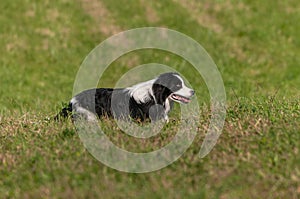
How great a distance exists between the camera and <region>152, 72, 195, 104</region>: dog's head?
1037cm

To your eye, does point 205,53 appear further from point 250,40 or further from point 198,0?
point 198,0

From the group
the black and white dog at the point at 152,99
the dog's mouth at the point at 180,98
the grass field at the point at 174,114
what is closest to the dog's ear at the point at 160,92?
the black and white dog at the point at 152,99

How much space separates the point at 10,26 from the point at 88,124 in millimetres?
17070

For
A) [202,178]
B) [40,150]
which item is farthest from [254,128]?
[40,150]

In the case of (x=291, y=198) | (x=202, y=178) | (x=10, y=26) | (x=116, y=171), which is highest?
(x=10, y=26)

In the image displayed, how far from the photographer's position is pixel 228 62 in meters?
22.4

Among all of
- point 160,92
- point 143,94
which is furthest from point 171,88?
point 143,94

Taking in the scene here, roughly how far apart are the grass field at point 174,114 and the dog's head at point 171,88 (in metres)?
0.45

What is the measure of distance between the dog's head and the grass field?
45cm

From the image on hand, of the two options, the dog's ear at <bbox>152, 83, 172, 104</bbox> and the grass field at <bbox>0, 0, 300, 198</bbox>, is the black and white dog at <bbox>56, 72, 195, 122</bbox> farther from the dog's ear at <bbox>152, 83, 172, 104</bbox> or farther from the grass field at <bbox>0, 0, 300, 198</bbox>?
the grass field at <bbox>0, 0, 300, 198</bbox>

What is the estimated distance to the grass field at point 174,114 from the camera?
263 inches

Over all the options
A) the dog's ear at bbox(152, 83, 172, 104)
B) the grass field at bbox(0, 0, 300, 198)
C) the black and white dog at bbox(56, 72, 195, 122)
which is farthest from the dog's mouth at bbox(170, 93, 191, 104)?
the grass field at bbox(0, 0, 300, 198)

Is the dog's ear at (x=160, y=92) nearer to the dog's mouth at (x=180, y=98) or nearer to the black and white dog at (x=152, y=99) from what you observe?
the black and white dog at (x=152, y=99)

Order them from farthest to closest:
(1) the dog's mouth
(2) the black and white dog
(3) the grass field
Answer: (1) the dog's mouth → (2) the black and white dog → (3) the grass field
